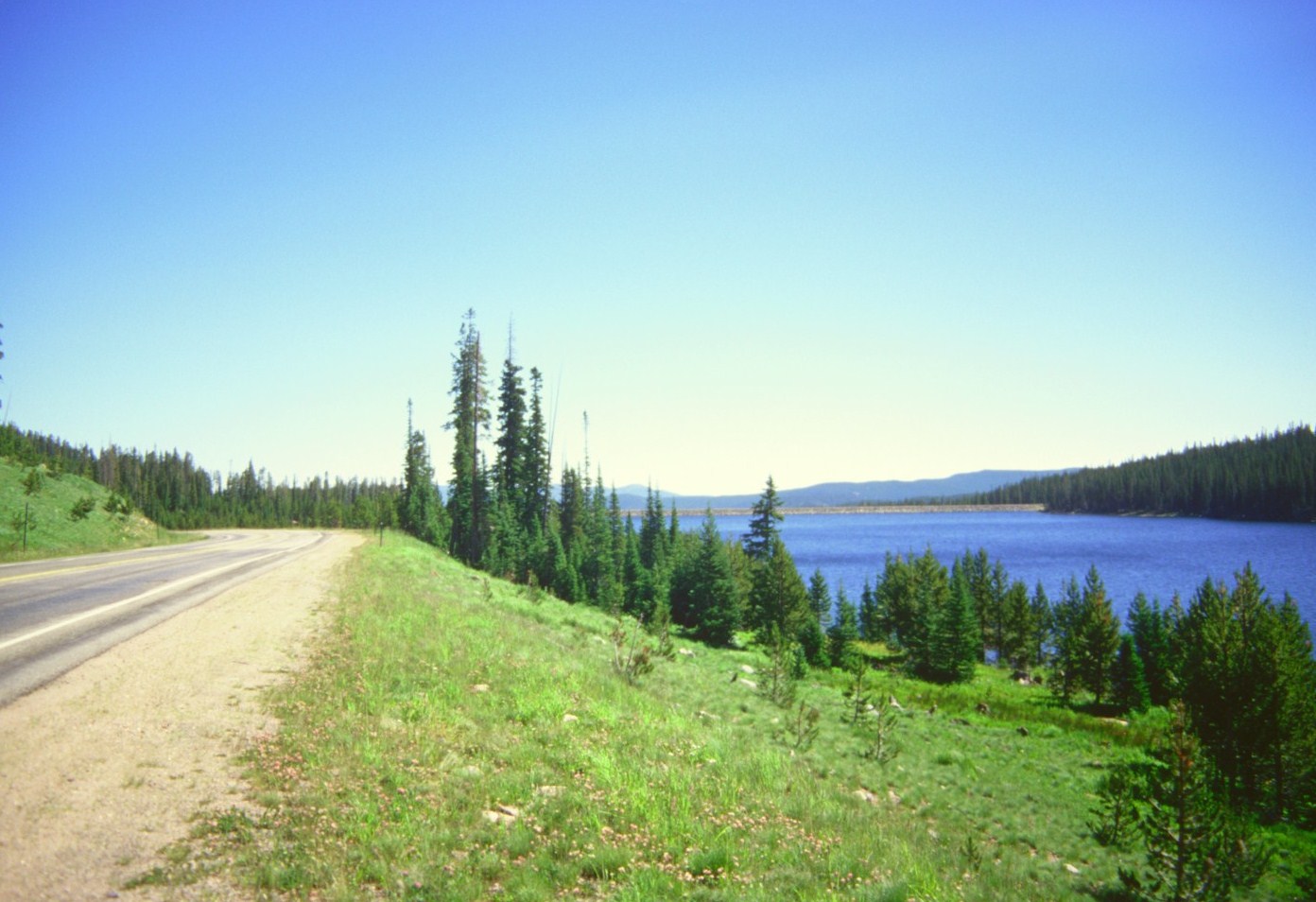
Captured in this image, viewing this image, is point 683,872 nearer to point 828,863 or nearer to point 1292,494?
point 828,863

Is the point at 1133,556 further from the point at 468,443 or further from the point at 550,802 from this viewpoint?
the point at 550,802

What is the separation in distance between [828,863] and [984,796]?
15556 mm

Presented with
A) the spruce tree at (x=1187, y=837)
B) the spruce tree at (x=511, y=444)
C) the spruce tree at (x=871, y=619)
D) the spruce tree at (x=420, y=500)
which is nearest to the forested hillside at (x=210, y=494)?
the spruce tree at (x=420, y=500)

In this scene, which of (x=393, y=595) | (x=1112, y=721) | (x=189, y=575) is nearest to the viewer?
(x=393, y=595)

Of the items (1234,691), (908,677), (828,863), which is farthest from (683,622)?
(828,863)

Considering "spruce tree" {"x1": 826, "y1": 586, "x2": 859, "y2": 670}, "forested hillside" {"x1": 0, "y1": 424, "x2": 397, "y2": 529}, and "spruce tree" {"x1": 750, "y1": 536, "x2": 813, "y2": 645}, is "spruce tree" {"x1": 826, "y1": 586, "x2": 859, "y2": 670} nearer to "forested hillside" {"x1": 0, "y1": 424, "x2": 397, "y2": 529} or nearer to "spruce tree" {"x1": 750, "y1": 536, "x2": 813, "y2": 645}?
"spruce tree" {"x1": 750, "y1": 536, "x2": 813, "y2": 645}

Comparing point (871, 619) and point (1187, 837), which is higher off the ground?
point (1187, 837)

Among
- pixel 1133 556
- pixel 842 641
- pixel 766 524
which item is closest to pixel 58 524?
pixel 766 524

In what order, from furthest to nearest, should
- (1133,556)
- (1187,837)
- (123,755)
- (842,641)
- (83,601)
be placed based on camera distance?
1. (1133,556)
2. (842,641)
3. (83,601)
4. (1187,837)
5. (123,755)

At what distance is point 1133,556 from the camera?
4867 inches

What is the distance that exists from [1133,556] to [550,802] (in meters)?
151

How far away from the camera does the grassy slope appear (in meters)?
5.98

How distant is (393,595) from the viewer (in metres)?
19.2

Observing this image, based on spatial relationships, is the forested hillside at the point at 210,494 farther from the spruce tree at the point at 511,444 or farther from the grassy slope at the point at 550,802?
the grassy slope at the point at 550,802
